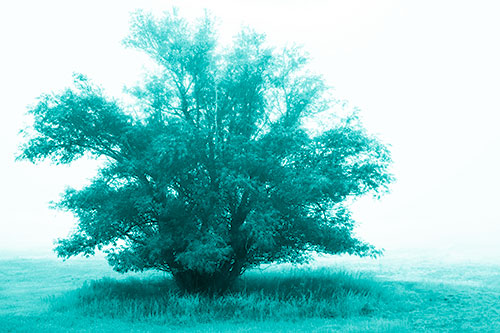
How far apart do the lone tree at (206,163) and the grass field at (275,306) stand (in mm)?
1885

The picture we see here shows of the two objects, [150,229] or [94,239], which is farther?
[150,229]

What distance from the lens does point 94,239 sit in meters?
20.1

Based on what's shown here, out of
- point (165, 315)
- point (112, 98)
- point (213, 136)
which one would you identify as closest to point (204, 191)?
point (213, 136)

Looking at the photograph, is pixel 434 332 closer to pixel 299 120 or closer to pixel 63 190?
pixel 299 120

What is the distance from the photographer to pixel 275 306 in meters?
18.8

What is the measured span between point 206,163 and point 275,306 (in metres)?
7.61

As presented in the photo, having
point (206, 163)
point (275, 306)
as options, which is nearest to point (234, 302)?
point (275, 306)

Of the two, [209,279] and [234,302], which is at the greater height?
[209,279]

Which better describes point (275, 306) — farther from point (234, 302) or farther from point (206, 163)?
point (206, 163)

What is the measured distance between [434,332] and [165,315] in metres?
10.8

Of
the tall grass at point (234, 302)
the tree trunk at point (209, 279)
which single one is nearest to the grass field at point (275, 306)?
the tall grass at point (234, 302)

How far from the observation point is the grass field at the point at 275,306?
16297 mm

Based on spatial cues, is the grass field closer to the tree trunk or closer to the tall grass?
the tall grass

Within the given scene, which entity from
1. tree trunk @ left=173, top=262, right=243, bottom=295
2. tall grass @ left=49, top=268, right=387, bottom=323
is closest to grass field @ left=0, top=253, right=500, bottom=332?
tall grass @ left=49, top=268, right=387, bottom=323
